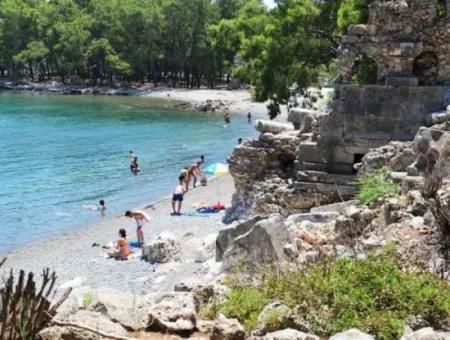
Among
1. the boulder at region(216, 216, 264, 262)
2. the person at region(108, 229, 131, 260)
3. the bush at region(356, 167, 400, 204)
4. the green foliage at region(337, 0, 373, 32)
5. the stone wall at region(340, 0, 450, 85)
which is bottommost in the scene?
the person at region(108, 229, 131, 260)

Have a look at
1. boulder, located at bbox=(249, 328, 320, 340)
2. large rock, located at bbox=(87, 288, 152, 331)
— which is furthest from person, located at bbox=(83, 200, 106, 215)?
boulder, located at bbox=(249, 328, 320, 340)

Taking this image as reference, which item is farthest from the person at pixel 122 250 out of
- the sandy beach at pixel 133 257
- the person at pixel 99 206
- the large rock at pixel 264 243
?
the large rock at pixel 264 243

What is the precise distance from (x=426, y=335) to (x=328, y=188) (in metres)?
9.81

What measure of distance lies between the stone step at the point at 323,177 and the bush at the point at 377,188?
3090 millimetres

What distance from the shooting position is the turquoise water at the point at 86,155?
2648 cm

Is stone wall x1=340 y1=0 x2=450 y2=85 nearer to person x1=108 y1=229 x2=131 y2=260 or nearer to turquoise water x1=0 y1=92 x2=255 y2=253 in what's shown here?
person x1=108 y1=229 x2=131 y2=260

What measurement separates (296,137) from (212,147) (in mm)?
26412

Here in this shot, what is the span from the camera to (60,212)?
1040 inches

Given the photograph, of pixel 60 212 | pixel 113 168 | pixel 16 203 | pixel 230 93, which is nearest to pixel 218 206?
pixel 60 212

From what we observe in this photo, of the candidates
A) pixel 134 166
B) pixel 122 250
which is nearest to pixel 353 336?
pixel 122 250

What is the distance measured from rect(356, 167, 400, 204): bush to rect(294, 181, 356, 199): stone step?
9.51 ft

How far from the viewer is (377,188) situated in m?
10.8

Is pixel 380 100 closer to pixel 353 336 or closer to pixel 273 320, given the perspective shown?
pixel 273 320

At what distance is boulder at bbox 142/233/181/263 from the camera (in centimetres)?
1669
